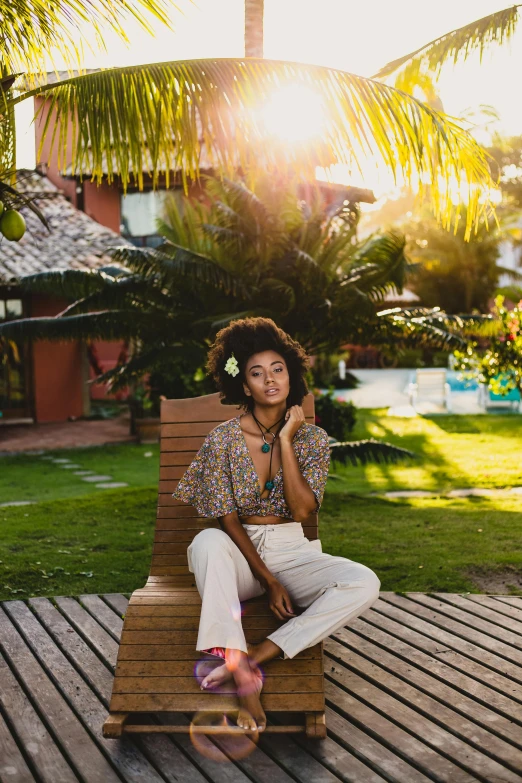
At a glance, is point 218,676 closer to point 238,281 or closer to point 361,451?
point 361,451

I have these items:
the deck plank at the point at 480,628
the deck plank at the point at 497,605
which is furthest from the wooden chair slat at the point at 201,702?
the deck plank at the point at 497,605

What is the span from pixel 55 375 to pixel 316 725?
14488 millimetres

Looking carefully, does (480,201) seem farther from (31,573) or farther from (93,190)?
(93,190)

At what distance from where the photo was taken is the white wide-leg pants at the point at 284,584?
3.59 m

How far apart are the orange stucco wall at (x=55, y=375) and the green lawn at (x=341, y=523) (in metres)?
3.64

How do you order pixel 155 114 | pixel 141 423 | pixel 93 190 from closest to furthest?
pixel 155 114 < pixel 141 423 < pixel 93 190

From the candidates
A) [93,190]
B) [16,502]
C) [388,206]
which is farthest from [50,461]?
[388,206]

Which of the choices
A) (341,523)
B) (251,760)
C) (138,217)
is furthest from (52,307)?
(251,760)

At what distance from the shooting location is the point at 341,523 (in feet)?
26.3

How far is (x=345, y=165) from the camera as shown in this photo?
479 cm

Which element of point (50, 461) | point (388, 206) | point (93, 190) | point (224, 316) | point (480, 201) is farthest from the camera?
point (388, 206)

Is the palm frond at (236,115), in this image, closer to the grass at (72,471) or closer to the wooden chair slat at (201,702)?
the wooden chair slat at (201,702)

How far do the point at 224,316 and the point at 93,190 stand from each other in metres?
11.2

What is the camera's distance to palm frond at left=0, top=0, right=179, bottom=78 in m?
4.45
